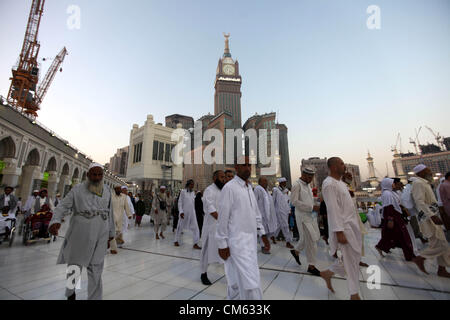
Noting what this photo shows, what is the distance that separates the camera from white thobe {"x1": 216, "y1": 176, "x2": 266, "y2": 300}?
69.4 inches

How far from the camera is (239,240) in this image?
194 centimetres

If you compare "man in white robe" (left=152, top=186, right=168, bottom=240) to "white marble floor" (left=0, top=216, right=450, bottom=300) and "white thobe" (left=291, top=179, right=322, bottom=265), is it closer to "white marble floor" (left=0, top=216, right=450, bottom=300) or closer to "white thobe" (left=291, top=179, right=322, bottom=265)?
"white marble floor" (left=0, top=216, right=450, bottom=300)

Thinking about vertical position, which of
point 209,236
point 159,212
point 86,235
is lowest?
point 209,236

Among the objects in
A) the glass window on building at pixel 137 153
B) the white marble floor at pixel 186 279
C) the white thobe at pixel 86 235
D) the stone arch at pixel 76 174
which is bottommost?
the white marble floor at pixel 186 279

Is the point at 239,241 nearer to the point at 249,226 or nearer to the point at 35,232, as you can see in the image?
the point at 249,226

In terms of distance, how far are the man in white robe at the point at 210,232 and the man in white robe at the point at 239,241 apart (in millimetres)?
1179

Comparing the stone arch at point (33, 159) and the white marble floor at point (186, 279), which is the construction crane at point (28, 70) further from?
the white marble floor at point (186, 279)

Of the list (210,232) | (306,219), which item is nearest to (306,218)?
(306,219)

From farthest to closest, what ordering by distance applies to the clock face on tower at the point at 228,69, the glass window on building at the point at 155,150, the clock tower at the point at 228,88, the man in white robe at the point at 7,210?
1. the clock face on tower at the point at 228,69
2. the clock tower at the point at 228,88
3. the glass window on building at the point at 155,150
4. the man in white robe at the point at 7,210

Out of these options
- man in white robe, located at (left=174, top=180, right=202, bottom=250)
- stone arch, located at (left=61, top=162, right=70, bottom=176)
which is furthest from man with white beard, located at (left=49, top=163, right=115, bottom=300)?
stone arch, located at (left=61, top=162, right=70, bottom=176)

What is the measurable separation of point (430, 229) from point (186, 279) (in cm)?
422

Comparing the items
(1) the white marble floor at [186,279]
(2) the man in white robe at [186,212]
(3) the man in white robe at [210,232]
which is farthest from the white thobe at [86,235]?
(2) the man in white robe at [186,212]

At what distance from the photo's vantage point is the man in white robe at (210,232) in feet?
10.3

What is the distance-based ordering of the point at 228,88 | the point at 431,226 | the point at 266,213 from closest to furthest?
the point at 431,226 < the point at 266,213 < the point at 228,88
